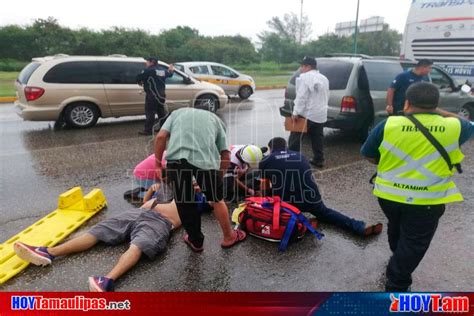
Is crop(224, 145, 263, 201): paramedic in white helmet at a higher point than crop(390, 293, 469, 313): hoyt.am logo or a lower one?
higher

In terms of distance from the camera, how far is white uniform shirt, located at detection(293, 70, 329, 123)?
5383 millimetres

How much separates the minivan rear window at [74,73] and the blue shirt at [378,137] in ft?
24.5

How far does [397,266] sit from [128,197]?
10.6ft

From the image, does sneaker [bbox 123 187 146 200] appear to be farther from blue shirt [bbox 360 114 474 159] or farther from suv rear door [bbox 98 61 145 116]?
suv rear door [bbox 98 61 145 116]

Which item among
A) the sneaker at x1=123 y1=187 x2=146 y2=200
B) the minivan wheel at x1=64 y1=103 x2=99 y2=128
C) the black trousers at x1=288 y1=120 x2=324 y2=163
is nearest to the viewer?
the sneaker at x1=123 y1=187 x2=146 y2=200

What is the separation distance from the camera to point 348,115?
21.4ft

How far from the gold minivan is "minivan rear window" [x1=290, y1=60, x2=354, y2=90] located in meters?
2.96

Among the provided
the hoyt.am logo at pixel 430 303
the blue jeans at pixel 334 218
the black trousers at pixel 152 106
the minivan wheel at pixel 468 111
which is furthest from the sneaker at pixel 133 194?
the minivan wheel at pixel 468 111

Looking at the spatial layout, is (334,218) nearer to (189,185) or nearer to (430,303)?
(430,303)

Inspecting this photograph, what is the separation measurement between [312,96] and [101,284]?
3.99m

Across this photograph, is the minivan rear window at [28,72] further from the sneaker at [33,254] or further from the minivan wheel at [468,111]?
the minivan wheel at [468,111]

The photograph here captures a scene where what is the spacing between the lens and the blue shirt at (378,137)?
2428mm

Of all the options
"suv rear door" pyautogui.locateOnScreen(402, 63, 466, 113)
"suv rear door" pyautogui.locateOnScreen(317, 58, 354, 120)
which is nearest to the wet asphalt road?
"suv rear door" pyautogui.locateOnScreen(317, 58, 354, 120)

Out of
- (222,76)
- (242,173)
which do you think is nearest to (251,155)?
(242,173)
